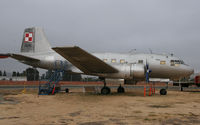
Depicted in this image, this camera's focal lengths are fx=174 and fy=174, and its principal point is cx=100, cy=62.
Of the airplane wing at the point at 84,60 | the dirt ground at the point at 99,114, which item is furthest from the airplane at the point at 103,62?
the dirt ground at the point at 99,114

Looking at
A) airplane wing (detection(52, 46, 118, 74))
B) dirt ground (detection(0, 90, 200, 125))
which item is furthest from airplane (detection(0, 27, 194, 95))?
dirt ground (detection(0, 90, 200, 125))

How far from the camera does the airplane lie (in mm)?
14156

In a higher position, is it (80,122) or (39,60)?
(39,60)

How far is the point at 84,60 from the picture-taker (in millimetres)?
13648

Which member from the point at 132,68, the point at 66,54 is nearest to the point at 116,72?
the point at 132,68

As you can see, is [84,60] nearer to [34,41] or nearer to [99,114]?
[99,114]

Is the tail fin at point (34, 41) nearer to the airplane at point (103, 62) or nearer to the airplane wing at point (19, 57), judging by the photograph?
the airplane at point (103, 62)

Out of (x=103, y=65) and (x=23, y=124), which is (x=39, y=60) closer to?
(x=103, y=65)

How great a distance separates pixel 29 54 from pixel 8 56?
9.19ft

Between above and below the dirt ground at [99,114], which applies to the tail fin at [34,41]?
above

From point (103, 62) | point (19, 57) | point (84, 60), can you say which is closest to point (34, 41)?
point (19, 57)

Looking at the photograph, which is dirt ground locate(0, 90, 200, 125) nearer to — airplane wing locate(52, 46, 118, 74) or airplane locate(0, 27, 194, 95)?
airplane wing locate(52, 46, 118, 74)

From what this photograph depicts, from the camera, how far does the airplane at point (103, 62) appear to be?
1416cm

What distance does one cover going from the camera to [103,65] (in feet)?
45.9
